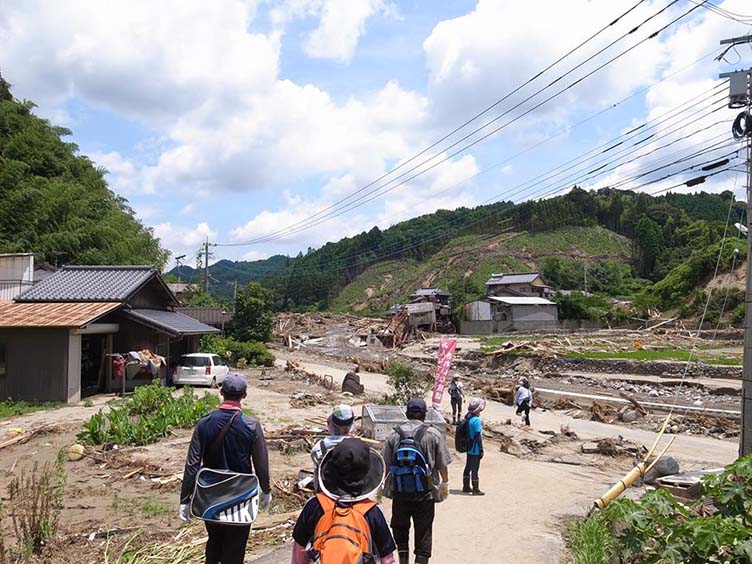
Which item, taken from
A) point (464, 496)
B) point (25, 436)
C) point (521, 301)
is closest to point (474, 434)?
point (464, 496)

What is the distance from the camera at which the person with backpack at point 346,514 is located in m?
3.04

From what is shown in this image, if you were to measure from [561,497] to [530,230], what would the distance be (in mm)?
107570

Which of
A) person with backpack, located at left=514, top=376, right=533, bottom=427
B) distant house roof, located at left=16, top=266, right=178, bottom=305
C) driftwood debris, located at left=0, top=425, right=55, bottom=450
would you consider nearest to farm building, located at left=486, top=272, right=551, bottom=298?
person with backpack, located at left=514, top=376, right=533, bottom=427

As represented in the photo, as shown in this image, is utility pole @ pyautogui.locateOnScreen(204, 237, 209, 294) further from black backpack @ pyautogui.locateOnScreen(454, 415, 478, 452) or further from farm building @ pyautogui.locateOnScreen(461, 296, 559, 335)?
black backpack @ pyautogui.locateOnScreen(454, 415, 478, 452)

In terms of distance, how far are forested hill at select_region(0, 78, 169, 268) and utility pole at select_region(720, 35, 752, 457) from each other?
96.0 feet

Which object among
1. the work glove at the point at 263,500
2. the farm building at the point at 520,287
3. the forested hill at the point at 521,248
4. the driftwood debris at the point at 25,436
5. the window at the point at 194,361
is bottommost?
the driftwood debris at the point at 25,436

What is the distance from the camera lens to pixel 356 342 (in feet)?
197

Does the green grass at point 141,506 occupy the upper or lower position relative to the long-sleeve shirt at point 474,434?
lower

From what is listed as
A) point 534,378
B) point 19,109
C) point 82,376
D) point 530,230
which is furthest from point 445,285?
point 82,376

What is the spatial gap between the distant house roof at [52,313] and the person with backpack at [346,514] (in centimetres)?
1599

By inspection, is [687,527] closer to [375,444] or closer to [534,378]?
[375,444]

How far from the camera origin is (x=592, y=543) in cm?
600

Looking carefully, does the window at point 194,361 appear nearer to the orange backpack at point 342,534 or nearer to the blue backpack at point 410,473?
the blue backpack at point 410,473

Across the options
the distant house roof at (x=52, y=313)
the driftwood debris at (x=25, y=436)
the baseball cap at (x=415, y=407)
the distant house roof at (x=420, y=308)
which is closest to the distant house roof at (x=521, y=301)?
the distant house roof at (x=420, y=308)
